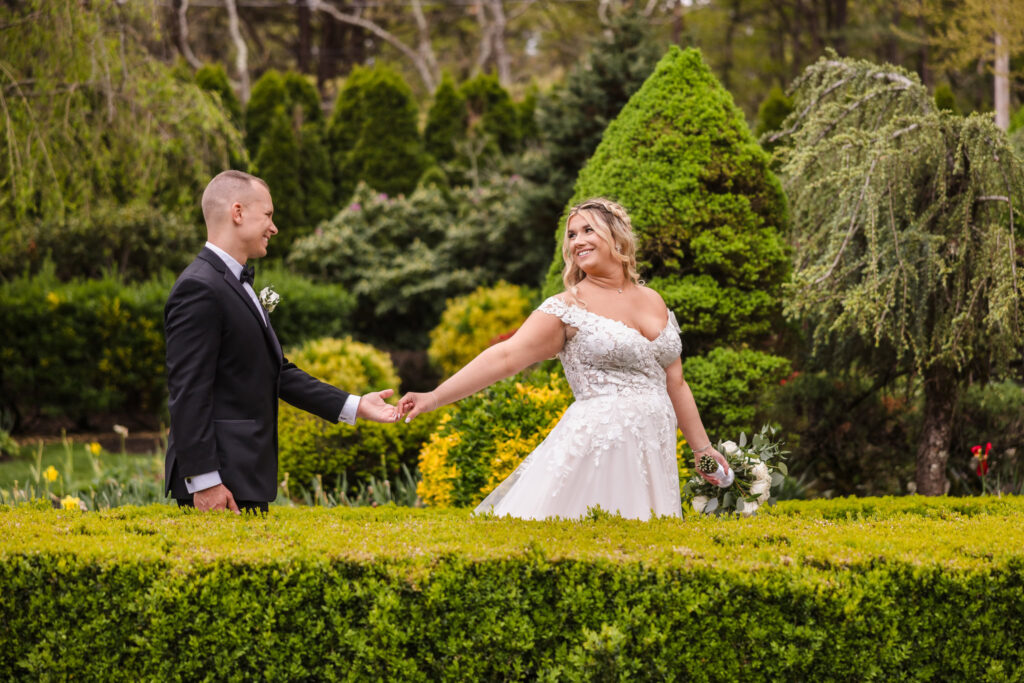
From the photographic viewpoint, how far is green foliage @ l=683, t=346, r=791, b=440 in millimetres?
5965

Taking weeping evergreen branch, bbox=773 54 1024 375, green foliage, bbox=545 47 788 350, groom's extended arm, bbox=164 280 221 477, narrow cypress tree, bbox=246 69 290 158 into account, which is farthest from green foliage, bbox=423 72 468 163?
groom's extended arm, bbox=164 280 221 477

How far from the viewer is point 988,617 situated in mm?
2799

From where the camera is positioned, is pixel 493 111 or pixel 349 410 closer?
pixel 349 410

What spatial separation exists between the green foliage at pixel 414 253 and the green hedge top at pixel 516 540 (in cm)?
962

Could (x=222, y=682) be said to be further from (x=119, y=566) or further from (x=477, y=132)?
(x=477, y=132)

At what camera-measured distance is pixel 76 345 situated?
33.5ft

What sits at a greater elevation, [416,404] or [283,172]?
[283,172]

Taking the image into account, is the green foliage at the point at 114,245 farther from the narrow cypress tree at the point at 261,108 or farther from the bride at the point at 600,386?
the bride at the point at 600,386

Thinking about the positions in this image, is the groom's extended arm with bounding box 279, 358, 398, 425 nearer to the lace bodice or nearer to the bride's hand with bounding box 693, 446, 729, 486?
the lace bodice

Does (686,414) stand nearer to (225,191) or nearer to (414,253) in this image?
(225,191)

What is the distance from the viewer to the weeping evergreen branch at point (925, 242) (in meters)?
5.31

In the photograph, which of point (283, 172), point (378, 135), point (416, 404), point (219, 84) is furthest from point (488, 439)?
point (219, 84)

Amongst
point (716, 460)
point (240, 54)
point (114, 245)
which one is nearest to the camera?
point (716, 460)

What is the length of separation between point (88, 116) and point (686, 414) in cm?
764
